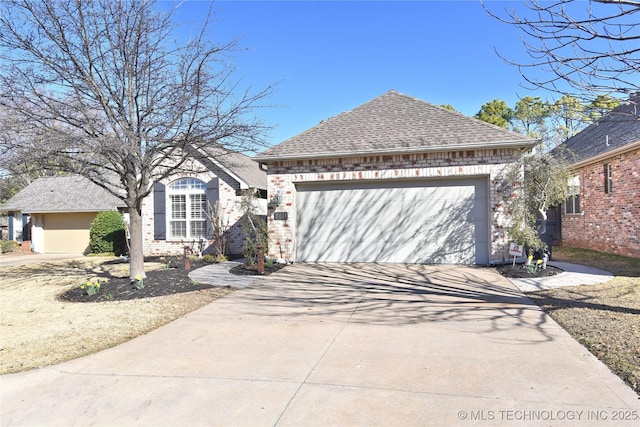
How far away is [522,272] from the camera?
30.3ft

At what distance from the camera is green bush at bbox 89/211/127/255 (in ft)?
58.0

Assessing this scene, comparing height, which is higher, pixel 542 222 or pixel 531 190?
pixel 531 190

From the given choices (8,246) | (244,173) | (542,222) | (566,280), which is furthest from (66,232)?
(566,280)

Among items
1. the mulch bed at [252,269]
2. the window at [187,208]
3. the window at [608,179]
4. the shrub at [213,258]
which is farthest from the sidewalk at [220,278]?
the window at [608,179]

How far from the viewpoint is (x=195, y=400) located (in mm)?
3479

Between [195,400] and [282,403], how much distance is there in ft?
2.66

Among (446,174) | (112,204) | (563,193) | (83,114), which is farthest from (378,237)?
(112,204)

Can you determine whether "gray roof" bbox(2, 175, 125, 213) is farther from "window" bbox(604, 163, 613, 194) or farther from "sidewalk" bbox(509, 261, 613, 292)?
"window" bbox(604, 163, 613, 194)

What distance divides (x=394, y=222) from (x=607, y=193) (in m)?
8.41

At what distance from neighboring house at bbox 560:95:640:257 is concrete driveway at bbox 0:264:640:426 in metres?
8.66

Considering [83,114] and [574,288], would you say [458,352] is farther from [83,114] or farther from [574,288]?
[83,114]

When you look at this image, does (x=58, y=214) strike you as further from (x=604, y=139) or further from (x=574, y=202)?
(x=604, y=139)

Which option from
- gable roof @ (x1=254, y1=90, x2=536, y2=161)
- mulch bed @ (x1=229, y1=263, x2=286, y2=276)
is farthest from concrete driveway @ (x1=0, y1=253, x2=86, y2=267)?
gable roof @ (x1=254, y1=90, x2=536, y2=161)

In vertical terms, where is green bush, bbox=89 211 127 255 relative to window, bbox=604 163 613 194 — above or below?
below
